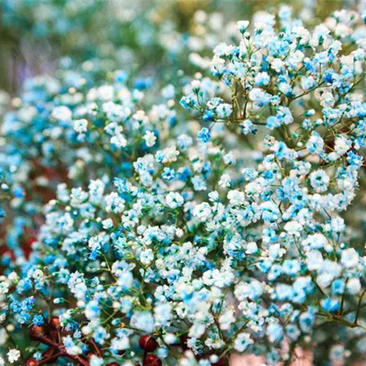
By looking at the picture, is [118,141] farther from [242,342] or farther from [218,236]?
[242,342]

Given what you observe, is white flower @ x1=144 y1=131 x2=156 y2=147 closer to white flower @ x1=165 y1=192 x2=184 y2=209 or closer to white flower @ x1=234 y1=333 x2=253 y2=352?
white flower @ x1=165 y1=192 x2=184 y2=209

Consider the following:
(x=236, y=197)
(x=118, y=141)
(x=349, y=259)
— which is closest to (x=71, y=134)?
(x=118, y=141)

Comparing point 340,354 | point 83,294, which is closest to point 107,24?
point 83,294

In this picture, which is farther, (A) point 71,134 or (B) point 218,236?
(A) point 71,134

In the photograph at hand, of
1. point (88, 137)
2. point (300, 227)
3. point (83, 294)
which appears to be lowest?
point (83, 294)

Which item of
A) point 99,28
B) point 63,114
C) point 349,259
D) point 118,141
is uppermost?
point 99,28

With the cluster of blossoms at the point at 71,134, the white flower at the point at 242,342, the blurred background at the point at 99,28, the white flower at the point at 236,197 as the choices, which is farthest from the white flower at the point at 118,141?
the blurred background at the point at 99,28

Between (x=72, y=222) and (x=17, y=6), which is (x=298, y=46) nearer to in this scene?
(x=72, y=222)

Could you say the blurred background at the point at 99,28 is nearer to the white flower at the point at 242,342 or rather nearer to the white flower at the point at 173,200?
the white flower at the point at 173,200
